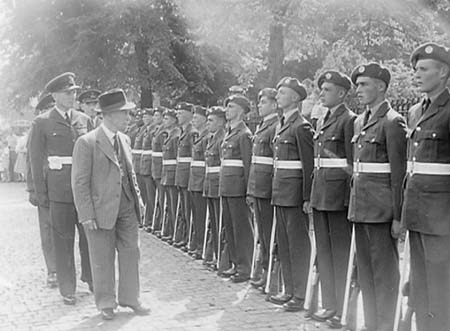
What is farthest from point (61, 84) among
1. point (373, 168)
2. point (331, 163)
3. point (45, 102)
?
point (373, 168)

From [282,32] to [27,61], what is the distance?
1129 cm

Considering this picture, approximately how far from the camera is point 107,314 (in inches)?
266

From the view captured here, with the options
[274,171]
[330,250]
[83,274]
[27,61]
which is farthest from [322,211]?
[27,61]

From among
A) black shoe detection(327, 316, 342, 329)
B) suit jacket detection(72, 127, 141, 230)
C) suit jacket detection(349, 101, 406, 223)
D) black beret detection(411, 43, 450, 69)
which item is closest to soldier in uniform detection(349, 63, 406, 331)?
suit jacket detection(349, 101, 406, 223)

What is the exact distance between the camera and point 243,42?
1884cm

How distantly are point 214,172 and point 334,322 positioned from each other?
3228 millimetres

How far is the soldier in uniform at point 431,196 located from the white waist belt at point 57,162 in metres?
4.16

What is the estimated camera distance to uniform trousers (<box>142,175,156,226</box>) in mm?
12566

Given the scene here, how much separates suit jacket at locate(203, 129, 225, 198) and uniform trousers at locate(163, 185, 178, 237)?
6.58 feet

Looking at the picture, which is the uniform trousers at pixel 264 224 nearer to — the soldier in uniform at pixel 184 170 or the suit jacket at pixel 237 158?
the suit jacket at pixel 237 158

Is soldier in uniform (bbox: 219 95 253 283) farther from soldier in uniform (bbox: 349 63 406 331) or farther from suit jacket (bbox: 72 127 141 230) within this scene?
soldier in uniform (bbox: 349 63 406 331)

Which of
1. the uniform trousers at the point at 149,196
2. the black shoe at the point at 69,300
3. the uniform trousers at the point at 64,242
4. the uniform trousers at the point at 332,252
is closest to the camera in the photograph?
the uniform trousers at the point at 332,252

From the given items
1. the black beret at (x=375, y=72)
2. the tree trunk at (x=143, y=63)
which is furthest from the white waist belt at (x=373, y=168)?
the tree trunk at (x=143, y=63)

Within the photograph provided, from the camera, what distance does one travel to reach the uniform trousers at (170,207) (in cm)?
1116
